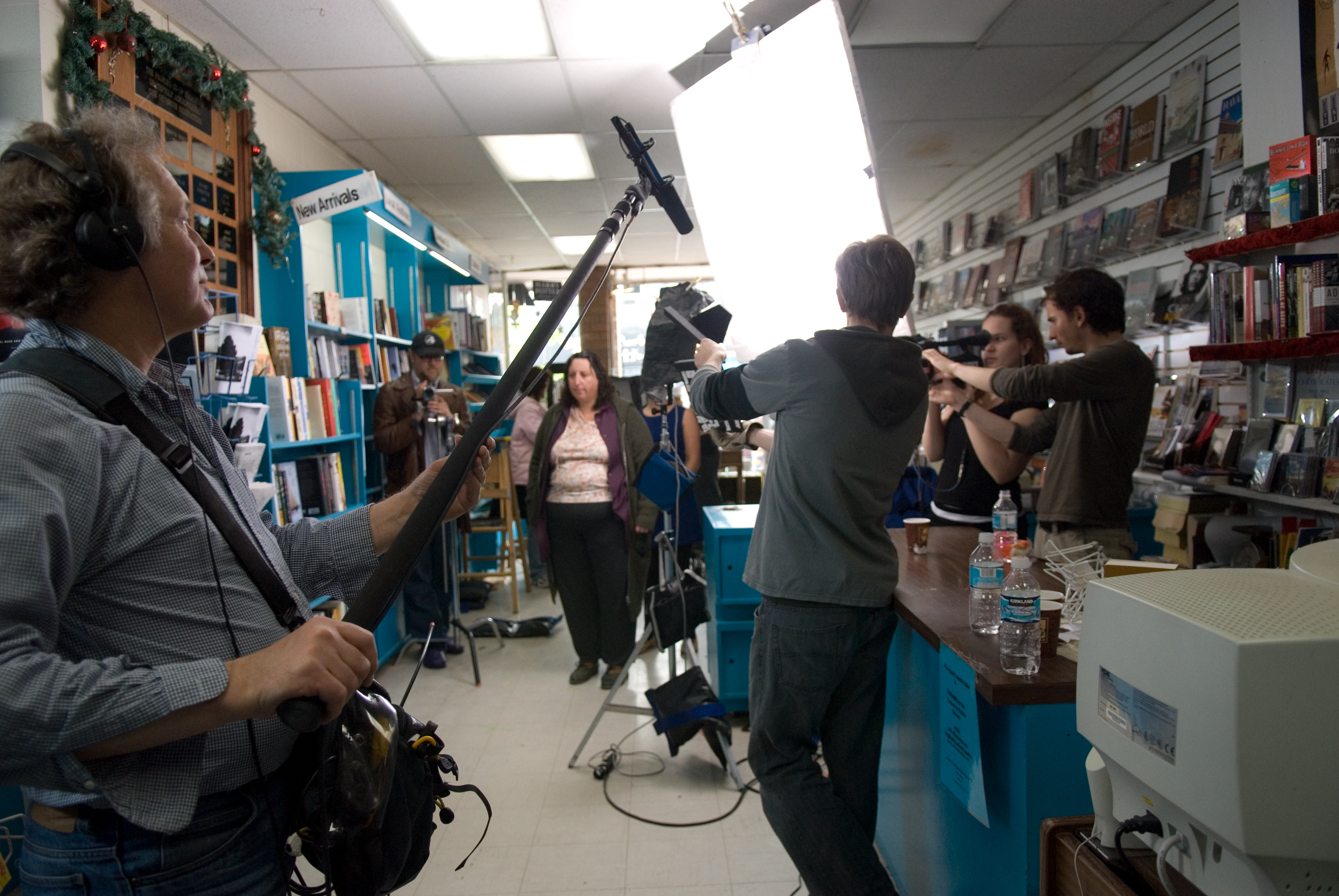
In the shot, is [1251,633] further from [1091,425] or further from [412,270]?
[412,270]

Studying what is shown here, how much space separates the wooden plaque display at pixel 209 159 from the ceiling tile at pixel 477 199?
95.5 inches

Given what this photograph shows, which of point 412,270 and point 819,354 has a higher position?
point 412,270

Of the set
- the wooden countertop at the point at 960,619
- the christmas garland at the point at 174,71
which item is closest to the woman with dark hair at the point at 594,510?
the wooden countertop at the point at 960,619

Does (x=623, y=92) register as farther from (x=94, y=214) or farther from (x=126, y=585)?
(x=126, y=585)

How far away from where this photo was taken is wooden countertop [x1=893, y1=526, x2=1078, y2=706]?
1264mm

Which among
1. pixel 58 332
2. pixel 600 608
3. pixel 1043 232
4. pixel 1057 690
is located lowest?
pixel 600 608

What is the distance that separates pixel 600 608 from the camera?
354cm

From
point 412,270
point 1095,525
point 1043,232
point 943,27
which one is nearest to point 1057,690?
point 1095,525

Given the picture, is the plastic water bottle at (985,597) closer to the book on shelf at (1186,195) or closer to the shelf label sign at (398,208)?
the book on shelf at (1186,195)

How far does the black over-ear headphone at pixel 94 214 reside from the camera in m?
0.76

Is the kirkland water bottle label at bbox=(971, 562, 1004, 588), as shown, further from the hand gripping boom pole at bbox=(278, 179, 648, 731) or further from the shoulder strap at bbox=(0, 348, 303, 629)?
the shoulder strap at bbox=(0, 348, 303, 629)

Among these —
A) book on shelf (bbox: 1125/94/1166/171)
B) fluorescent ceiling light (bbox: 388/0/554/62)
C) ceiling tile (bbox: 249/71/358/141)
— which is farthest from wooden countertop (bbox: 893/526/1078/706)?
ceiling tile (bbox: 249/71/358/141)

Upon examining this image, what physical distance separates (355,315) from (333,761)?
3.77 metres

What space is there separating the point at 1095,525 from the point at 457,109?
3.78m
